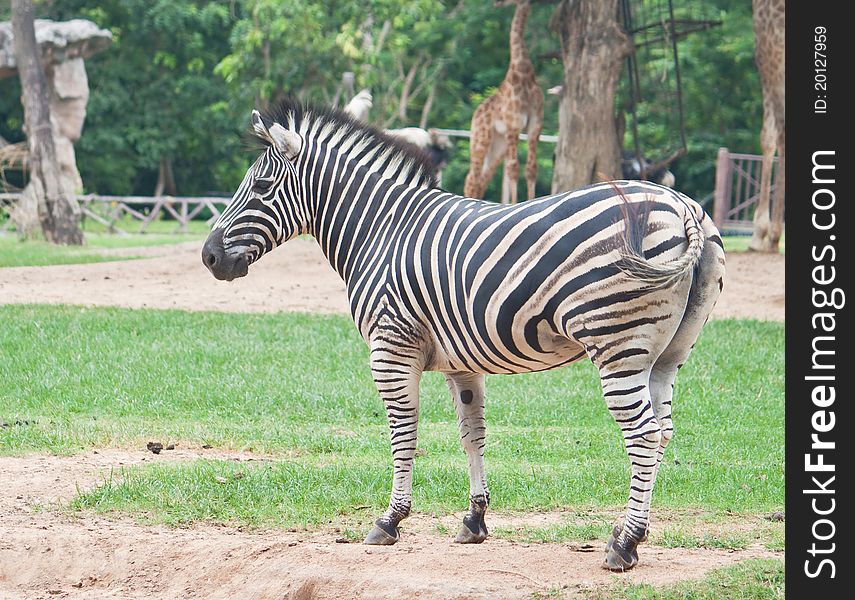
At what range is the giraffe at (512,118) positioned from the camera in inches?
661

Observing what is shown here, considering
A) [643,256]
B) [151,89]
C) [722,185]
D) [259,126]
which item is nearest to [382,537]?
[643,256]

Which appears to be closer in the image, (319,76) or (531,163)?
(531,163)

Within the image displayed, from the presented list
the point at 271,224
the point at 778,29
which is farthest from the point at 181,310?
the point at 778,29

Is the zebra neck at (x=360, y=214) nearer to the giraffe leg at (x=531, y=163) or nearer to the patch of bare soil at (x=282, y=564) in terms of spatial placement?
the patch of bare soil at (x=282, y=564)

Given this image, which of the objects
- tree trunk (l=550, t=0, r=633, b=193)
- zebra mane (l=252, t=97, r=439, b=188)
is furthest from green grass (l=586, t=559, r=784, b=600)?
tree trunk (l=550, t=0, r=633, b=193)

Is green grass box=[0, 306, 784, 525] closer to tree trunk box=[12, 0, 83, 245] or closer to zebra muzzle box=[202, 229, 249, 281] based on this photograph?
zebra muzzle box=[202, 229, 249, 281]

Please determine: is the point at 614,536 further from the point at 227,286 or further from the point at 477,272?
the point at 227,286

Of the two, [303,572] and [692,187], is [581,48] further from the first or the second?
[692,187]

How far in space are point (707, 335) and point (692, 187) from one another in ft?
80.2

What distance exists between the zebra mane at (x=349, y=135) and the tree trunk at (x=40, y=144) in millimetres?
15780

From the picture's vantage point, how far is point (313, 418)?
28.5ft

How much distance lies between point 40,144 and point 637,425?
709 inches

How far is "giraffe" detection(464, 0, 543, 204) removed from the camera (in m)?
16.8

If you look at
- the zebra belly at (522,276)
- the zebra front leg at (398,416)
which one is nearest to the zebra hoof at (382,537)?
the zebra front leg at (398,416)
